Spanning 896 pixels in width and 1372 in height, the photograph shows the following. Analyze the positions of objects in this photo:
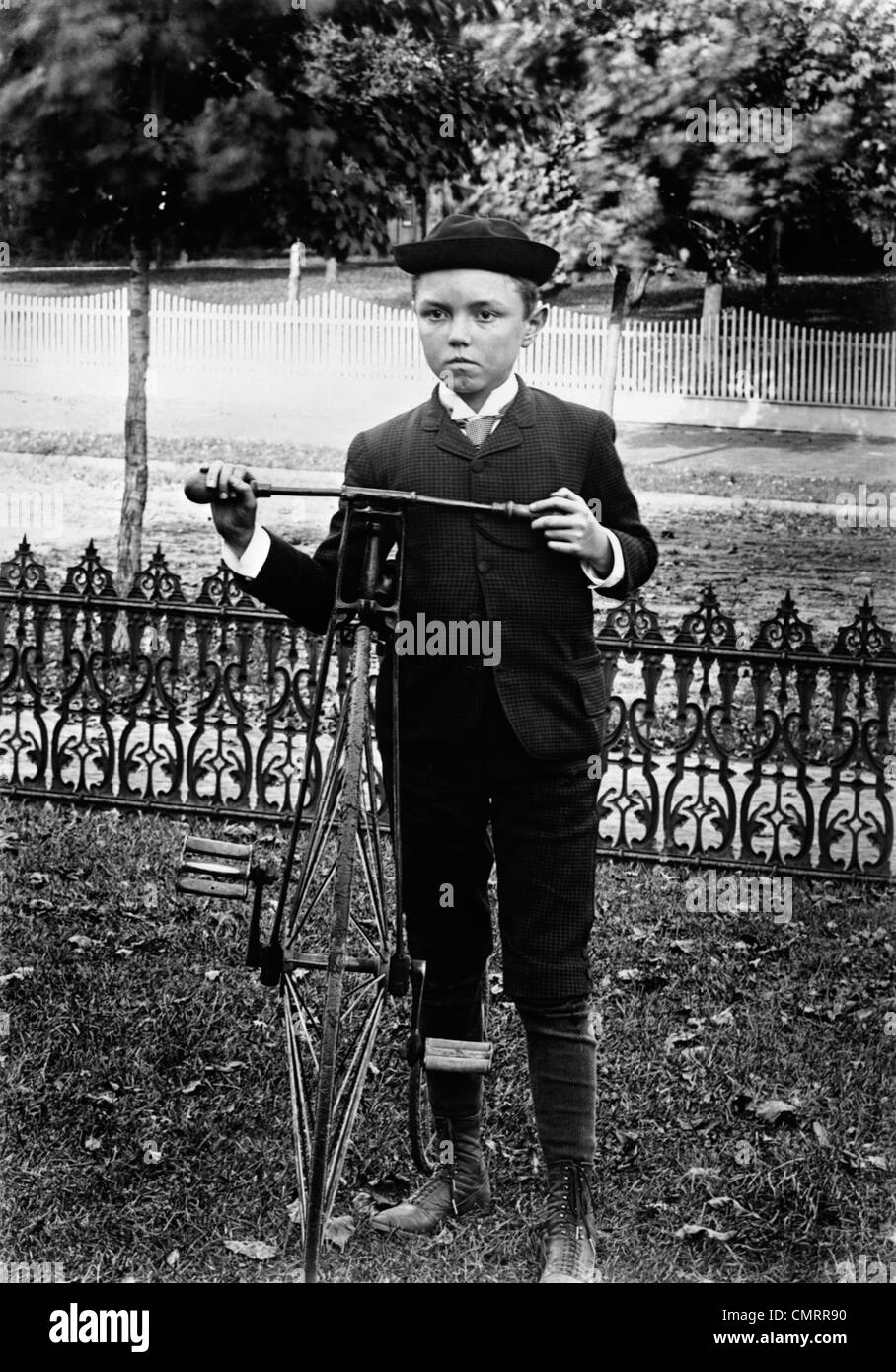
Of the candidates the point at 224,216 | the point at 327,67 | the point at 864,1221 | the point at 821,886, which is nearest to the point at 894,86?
the point at 327,67

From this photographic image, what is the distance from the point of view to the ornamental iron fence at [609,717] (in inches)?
215

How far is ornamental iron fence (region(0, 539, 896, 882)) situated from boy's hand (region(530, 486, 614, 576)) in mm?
1820

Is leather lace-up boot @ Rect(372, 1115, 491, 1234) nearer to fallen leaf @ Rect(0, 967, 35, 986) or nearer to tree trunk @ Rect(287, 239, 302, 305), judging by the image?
fallen leaf @ Rect(0, 967, 35, 986)

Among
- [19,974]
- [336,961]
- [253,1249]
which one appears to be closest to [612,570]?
[336,961]

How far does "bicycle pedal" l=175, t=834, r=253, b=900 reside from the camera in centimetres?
379

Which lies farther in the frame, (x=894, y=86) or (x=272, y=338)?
(x=272, y=338)

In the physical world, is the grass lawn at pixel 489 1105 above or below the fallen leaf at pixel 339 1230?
above

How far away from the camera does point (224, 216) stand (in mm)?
4633

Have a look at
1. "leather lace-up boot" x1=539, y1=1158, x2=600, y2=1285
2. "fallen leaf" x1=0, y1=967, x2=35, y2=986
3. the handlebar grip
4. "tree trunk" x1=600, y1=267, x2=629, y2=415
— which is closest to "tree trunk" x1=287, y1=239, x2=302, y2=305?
"tree trunk" x1=600, y1=267, x2=629, y2=415

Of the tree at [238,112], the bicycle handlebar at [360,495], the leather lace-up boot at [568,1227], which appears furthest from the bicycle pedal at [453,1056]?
the tree at [238,112]

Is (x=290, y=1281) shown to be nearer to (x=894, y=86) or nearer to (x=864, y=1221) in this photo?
(x=864, y=1221)

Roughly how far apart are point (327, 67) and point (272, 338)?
2.63 feet

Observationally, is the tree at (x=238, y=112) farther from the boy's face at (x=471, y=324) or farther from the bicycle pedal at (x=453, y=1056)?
the bicycle pedal at (x=453, y=1056)

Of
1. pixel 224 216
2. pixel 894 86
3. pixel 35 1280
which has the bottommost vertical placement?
pixel 35 1280
